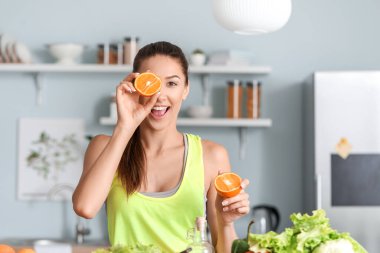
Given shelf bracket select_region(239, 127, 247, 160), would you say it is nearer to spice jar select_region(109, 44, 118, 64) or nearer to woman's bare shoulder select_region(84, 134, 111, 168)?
spice jar select_region(109, 44, 118, 64)

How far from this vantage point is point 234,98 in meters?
5.06

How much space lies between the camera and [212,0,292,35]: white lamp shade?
3.02 metres

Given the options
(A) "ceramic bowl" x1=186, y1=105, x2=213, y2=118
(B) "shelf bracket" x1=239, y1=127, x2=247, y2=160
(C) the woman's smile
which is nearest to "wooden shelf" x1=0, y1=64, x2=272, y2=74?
(A) "ceramic bowl" x1=186, y1=105, x2=213, y2=118

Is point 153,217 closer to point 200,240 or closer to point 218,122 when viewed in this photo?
point 200,240

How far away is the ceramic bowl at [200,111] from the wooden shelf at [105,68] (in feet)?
0.74

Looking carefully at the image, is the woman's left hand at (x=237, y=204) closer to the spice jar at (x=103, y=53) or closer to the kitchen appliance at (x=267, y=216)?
the kitchen appliance at (x=267, y=216)

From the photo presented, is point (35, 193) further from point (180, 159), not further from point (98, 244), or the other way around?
point (180, 159)

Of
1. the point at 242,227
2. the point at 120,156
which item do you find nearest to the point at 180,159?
the point at 120,156

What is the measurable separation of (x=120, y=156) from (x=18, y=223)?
130 inches

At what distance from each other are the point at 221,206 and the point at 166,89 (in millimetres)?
419

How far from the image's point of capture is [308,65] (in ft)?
17.2

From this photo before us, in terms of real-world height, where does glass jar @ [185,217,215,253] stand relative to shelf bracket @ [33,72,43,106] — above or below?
below

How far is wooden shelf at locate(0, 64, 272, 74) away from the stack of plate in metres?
0.07

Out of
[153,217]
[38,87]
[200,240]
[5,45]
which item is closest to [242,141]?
[38,87]
